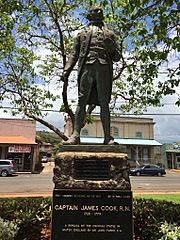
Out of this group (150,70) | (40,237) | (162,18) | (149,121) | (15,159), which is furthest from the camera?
(149,121)

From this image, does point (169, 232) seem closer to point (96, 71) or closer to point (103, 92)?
point (103, 92)

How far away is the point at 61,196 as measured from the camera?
15.6 ft

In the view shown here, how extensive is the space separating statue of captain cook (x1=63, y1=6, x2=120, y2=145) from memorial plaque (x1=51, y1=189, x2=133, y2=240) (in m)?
1.03

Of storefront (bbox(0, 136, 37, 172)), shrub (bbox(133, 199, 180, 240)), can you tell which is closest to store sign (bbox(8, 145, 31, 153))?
storefront (bbox(0, 136, 37, 172))

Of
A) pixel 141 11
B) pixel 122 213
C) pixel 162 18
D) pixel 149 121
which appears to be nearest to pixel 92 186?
pixel 122 213

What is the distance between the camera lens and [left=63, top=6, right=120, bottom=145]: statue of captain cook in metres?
5.49

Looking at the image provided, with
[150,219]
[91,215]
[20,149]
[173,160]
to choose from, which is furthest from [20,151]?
[91,215]

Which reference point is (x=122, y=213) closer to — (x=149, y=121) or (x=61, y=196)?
(x=61, y=196)

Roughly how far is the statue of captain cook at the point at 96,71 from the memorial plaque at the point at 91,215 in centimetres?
103

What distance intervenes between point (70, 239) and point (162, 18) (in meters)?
5.15

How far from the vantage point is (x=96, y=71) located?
5492 mm

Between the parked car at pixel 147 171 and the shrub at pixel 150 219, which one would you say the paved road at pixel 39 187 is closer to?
the parked car at pixel 147 171

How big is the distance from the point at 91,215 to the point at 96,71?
2551mm

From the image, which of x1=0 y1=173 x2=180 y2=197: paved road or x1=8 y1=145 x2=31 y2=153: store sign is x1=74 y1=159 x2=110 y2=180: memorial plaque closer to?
x1=0 y1=173 x2=180 y2=197: paved road
